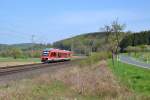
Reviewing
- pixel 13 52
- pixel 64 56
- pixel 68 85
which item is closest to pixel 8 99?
pixel 68 85

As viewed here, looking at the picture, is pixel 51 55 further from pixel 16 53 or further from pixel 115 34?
pixel 16 53

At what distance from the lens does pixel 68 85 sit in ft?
58.5

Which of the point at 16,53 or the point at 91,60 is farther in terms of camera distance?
the point at 16,53

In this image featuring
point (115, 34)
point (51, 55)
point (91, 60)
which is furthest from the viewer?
point (51, 55)

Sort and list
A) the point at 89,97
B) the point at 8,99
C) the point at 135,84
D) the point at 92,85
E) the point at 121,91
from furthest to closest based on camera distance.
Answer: the point at 135,84
the point at 92,85
the point at 121,91
the point at 89,97
the point at 8,99

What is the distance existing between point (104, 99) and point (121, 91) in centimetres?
225

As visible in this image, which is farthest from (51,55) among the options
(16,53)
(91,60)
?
(16,53)

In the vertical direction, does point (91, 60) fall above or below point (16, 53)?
below

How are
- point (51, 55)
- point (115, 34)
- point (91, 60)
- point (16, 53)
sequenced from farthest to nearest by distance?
point (16, 53), point (51, 55), point (91, 60), point (115, 34)

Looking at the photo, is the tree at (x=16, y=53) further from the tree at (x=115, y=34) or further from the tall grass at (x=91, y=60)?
the tree at (x=115, y=34)

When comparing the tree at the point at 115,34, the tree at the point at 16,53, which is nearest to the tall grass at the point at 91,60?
the tree at the point at 115,34

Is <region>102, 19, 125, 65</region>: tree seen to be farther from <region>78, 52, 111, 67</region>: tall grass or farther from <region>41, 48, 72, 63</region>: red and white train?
<region>41, 48, 72, 63</region>: red and white train

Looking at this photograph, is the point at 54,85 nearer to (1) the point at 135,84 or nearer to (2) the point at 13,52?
(1) the point at 135,84

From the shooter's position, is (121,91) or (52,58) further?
(52,58)
